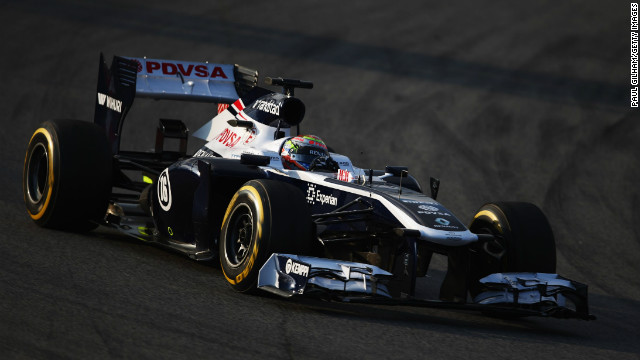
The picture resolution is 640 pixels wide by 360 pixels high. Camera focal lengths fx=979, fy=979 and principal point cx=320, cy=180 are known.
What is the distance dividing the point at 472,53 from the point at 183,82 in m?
10.8

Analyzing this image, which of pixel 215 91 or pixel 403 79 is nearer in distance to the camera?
pixel 215 91

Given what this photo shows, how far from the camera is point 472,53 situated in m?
20.5

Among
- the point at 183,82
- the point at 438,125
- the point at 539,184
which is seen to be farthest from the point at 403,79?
the point at 183,82

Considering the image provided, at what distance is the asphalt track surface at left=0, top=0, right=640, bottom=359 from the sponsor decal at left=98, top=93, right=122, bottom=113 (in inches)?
55.3

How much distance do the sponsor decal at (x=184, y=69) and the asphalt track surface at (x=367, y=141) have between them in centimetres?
195

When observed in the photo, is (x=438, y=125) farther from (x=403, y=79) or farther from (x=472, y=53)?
(x=472, y=53)

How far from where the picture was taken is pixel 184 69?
10938 mm

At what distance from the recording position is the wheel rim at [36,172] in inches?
386

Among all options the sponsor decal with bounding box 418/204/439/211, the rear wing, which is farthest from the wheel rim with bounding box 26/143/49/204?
the sponsor decal with bounding box 418/204/439/211

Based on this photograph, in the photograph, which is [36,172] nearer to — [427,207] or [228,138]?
[228,138]

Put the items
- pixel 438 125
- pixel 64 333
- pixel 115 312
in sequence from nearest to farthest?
1. pixel 64 333
2. pixel 115 312
3. pixel 438 125

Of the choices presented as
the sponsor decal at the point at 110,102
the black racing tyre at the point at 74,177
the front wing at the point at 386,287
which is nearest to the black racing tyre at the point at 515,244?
the front wing at the point at 386,287

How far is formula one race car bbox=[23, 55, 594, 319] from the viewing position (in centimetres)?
738

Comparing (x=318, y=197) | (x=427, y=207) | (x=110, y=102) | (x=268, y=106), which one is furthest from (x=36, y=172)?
(x=427, y=207)
